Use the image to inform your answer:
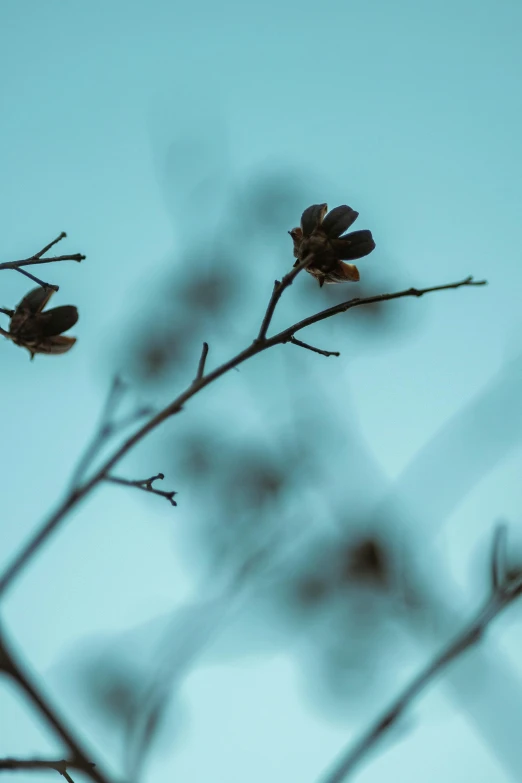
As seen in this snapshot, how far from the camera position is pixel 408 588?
219cm

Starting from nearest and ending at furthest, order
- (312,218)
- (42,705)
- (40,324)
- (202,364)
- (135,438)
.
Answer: (42,705), (135,438), (202,364), (40,324), (312,218)

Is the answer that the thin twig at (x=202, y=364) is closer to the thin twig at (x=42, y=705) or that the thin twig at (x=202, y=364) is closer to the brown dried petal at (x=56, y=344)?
the brown dried petal at (x=56, y=344)

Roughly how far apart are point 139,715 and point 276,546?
0.52 metres

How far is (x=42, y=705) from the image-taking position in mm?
621

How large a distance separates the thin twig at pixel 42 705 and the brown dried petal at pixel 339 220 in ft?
4.07

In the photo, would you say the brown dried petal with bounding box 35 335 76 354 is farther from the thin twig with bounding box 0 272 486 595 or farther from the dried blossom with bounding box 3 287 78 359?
the thin twig with bounding box 0 272 486 595

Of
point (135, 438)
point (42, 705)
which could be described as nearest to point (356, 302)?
point (135, 438)

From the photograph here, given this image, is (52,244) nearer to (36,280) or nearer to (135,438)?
(36,280)

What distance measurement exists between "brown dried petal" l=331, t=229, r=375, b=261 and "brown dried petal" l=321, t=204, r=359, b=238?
0.07 feet

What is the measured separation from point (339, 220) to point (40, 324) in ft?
2.38

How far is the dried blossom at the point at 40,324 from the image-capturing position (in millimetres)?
1579

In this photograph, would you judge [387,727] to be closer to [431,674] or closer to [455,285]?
[431,674]

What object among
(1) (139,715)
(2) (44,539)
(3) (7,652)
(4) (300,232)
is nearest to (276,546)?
(1) (139,715)

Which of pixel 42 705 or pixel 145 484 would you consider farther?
pixel 145 484
